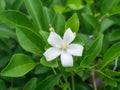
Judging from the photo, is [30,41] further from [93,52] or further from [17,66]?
[93,52]

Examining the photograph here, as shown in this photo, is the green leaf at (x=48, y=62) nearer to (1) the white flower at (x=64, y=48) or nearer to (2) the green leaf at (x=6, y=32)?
Answer: (1) the white flower at (x=64, y=48)

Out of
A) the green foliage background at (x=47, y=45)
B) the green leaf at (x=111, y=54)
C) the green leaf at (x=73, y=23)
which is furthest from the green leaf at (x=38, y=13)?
the green leaf at (x=111, y=54)

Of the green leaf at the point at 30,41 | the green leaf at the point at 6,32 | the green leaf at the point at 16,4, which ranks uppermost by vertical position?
the green leaf at the point at 16,4

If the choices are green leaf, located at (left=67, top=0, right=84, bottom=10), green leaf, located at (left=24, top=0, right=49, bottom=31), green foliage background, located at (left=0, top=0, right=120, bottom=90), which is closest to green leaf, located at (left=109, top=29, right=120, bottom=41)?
green foliage background, located at (left=0, top=0, right=120, bottom=90)

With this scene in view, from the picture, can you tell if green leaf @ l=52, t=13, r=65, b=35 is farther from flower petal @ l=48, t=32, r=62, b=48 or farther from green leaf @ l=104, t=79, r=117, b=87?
green leaf @ l=104, t=79, r=117, b=87

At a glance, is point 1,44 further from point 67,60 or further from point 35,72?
point 67,60

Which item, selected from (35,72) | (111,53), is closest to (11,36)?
(35,72)
